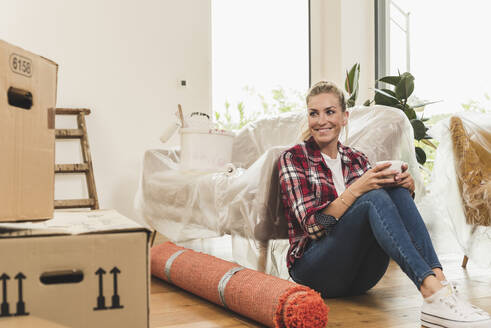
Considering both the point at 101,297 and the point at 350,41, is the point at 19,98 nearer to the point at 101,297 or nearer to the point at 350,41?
the point at 101,297

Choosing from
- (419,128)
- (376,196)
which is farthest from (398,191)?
(419,128)

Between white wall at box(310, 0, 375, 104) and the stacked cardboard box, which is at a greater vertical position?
white wall at box(310, 0, 375, 104)

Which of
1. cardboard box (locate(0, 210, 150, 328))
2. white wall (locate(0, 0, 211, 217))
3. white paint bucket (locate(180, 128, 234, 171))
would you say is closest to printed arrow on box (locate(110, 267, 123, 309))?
cardboard box (locate(0, 210, 150, 328))

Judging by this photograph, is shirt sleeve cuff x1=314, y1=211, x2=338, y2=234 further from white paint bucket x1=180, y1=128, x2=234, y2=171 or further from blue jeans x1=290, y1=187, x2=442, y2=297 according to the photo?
white paint bucket x1=180, y1=128, x2=234, y2=171

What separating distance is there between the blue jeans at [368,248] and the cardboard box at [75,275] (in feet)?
2.51

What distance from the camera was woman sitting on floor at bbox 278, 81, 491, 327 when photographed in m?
1.29

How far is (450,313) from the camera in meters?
1.24

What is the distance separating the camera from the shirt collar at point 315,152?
1.57 m

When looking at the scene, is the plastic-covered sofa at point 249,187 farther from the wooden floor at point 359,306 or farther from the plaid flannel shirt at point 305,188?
the wooden floor at point 359,306

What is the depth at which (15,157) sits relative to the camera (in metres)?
0.76

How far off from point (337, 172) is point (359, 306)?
417 millimetres

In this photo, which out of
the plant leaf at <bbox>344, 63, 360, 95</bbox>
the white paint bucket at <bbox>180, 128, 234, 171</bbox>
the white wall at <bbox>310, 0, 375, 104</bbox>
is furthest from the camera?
the white wall at <bbox>310, 0, 375, 104</bbox>

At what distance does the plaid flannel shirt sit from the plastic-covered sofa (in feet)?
0.23

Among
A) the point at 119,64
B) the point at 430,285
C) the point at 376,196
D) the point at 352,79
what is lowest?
the point at 430,285
